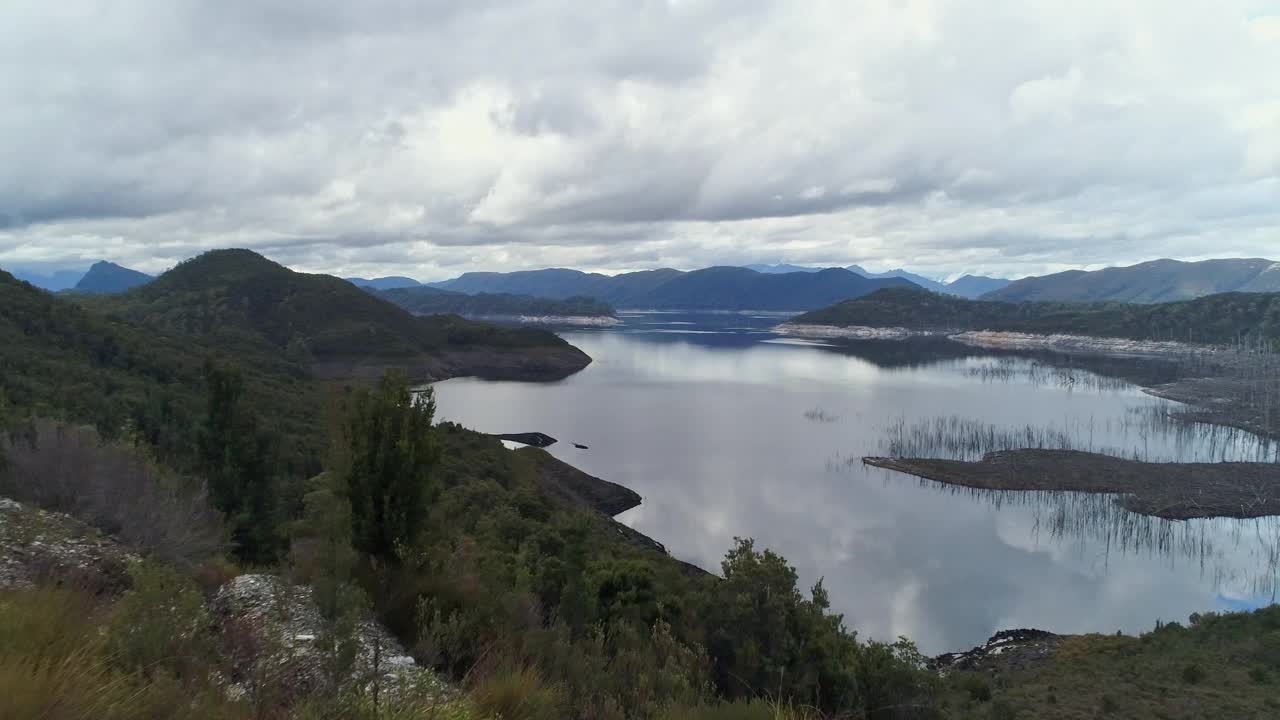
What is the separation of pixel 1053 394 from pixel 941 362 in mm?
34492

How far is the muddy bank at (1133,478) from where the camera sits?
3578 cm

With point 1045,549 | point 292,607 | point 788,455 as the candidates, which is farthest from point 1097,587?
point 292,607

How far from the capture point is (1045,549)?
3089cm

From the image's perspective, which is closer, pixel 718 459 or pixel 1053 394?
pixel 718 459

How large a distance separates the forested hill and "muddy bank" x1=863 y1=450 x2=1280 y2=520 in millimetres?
88589

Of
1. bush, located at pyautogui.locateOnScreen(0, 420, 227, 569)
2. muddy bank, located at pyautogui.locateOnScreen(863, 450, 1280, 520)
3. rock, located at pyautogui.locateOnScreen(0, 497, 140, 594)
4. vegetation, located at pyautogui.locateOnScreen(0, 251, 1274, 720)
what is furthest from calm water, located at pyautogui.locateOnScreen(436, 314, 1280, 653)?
rock, located at pyautogui.locateOnScreen(0, 497, 140, 594)

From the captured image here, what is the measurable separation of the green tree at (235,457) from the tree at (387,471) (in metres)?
11.2

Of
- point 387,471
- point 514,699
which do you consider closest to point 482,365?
point 387,471

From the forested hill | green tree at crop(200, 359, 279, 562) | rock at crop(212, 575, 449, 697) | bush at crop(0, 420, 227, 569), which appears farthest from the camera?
the forested hill

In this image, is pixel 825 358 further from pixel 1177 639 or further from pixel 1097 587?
pixel 1177 639

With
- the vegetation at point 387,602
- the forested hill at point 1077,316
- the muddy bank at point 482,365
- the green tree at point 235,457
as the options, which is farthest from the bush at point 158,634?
the forested hill at point 1077,316

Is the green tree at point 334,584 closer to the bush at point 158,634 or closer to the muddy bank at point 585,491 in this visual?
the bush at point 158,634

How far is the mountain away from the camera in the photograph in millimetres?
93625

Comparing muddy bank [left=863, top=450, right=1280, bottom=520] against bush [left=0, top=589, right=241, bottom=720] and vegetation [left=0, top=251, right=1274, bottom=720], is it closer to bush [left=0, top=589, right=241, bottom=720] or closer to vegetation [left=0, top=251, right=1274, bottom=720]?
vegetation [left=0, top=251, right=1274, bottom=720]
